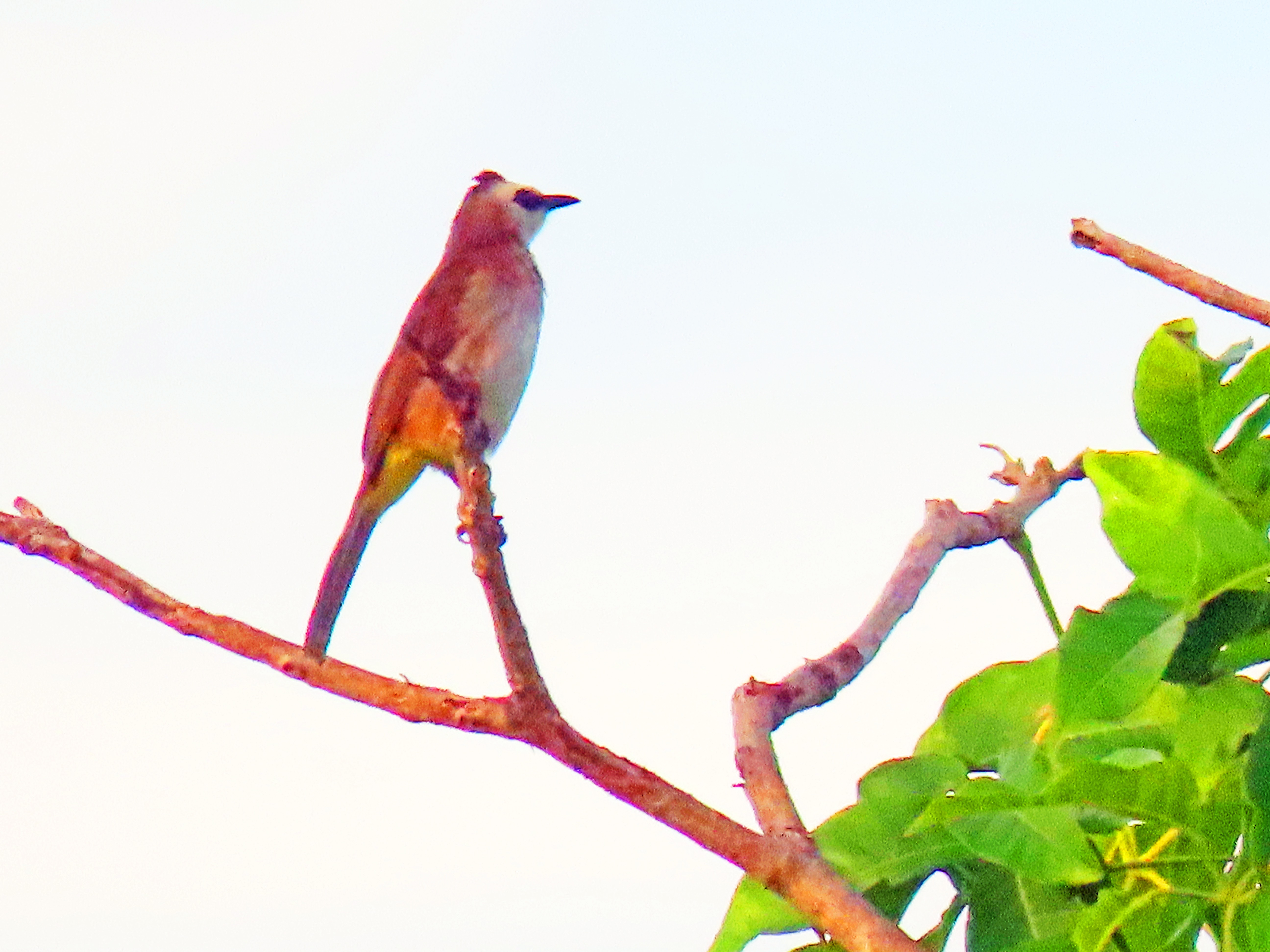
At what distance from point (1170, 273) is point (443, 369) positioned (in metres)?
2.79

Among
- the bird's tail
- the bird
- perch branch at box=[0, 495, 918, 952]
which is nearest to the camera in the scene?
perch branch at box=[0, 495, 918, 952]

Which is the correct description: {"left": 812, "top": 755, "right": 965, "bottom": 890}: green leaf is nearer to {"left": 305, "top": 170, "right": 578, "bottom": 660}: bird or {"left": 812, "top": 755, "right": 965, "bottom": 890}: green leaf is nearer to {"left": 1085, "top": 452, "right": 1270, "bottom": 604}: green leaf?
{"left": 1085, "top": 452, "right": 1270, "bottom": 604}: green leaf

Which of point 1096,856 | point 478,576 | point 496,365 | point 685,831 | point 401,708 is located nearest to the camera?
point 1096,856

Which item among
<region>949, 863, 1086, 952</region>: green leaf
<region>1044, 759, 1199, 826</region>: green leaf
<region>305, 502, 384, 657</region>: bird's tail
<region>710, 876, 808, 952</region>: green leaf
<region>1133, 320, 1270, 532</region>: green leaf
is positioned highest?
<region>305, 502, 384, 657</region>: bird's tail

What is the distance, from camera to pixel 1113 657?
1.14 m

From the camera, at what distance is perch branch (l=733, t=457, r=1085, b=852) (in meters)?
2.20

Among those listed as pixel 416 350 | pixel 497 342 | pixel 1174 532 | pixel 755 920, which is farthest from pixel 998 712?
pixel 497 342

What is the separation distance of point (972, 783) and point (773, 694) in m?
1.29

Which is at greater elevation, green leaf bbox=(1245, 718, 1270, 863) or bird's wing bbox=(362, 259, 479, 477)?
bird's wing bbox=(362, 259, 479, 477)

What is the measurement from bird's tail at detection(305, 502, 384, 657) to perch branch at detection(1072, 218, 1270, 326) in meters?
2.50

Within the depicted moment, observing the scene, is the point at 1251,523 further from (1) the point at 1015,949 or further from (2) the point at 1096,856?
(1) the point at 1015,949

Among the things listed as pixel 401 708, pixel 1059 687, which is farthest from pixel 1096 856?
pixel 401 708

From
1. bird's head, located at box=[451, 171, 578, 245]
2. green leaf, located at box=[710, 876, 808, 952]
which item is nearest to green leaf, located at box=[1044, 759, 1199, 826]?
green leaf, located at box=[710, 876, 808, 952]

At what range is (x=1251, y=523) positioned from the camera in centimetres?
128
